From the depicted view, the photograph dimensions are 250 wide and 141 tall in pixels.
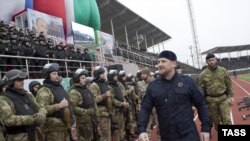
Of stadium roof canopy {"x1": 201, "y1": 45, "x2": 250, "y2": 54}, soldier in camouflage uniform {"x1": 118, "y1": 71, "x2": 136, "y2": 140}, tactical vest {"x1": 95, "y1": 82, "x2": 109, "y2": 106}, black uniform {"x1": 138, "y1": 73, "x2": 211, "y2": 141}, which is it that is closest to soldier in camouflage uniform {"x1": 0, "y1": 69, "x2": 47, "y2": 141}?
black uniform {"x1": 138, "y1": 73, "x2": 211, "y2": 141}

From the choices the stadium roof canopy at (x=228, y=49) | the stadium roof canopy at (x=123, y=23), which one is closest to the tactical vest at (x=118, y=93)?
the stadium roof canopy at (x=123, y=23)

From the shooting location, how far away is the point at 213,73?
27.4 ft

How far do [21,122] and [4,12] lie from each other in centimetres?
1411

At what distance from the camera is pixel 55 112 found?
634 centimetres

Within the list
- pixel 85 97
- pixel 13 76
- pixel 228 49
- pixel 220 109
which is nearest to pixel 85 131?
pixel 85 97

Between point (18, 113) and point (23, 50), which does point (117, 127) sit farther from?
point (23, 50)

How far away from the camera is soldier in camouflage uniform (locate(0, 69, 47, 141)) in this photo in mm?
5309

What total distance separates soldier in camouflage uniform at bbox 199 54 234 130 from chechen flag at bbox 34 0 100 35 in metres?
15.0

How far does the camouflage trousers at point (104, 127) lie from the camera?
813 centimetres

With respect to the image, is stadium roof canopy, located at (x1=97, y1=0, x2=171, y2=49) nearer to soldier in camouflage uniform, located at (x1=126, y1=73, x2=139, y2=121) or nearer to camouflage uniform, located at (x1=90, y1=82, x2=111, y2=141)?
soldier in camouflage uniform, located at (x1=126, y1=73, x2=139, y2=121)

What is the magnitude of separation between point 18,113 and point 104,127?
303cm

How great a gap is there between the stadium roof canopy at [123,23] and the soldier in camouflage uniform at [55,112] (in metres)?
25.3

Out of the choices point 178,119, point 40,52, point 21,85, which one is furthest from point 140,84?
point 178,119

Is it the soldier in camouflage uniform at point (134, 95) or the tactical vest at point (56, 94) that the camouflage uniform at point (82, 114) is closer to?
the tactical vest at point (56, 94)
